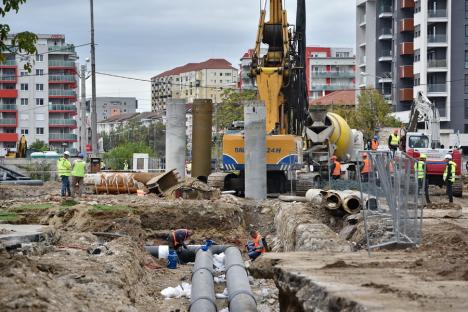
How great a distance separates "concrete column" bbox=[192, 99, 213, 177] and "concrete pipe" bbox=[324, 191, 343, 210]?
40.2 feet

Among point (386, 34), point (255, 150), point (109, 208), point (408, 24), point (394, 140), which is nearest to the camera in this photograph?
point (109, 208)

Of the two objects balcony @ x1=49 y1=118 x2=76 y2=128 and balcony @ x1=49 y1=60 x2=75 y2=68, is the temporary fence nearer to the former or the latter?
balcony @ x1=49 y1=118 x2=76 y2=128

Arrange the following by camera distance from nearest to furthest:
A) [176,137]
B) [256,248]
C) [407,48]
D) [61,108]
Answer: [256,248] → [176,137] → [407,48] → [61,108]

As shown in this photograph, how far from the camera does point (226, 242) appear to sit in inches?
1003

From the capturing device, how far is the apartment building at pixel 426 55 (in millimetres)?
79938

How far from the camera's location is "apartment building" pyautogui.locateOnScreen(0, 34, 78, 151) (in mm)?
127750

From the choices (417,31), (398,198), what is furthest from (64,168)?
(417,31)

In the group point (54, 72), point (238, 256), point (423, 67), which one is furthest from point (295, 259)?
point (54, 72)

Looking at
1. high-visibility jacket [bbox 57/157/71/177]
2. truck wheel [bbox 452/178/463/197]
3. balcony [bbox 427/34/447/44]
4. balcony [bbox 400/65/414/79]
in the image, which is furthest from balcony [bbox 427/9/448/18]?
high-visibility jacket [bbox 57/157/71/177]

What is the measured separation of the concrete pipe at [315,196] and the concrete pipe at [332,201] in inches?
17.0

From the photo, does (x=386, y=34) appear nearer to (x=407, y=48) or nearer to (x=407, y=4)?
(x=407, y=4)

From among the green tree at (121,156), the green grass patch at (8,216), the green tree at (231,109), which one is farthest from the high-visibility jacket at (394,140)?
the green tree at (231,109)

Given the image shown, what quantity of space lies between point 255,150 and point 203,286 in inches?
575

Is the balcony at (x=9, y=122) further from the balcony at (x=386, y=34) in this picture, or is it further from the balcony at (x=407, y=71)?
the balcony at (x=407, y=71)
